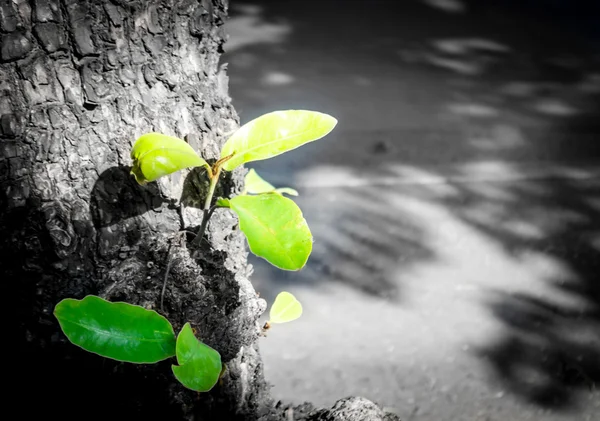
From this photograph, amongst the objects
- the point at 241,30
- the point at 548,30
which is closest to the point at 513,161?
the point at 548,30

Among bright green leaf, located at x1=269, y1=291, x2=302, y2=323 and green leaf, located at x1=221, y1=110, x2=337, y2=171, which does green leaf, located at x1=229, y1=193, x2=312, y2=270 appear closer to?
green leaf, located at x1=221, y1=110, x2=337, y2=171

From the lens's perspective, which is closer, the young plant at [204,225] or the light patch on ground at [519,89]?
the young plant at [204,225]

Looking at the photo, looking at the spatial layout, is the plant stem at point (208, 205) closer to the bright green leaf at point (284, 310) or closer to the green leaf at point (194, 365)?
the green leaf at point (194, 365)

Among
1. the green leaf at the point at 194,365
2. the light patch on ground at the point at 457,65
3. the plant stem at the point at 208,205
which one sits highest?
the plant stem at the point at 208,205

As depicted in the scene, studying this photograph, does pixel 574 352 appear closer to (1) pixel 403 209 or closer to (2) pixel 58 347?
(1) pixel 403 209

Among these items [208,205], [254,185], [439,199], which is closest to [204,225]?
[208,205]

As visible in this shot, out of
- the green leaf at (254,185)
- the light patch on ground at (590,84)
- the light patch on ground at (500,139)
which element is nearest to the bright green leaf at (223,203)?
the green leaf at (254,185)

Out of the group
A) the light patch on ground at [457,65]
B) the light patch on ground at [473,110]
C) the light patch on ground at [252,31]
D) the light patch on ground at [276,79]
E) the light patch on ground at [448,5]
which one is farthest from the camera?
the light patch on ground at [448,5]
